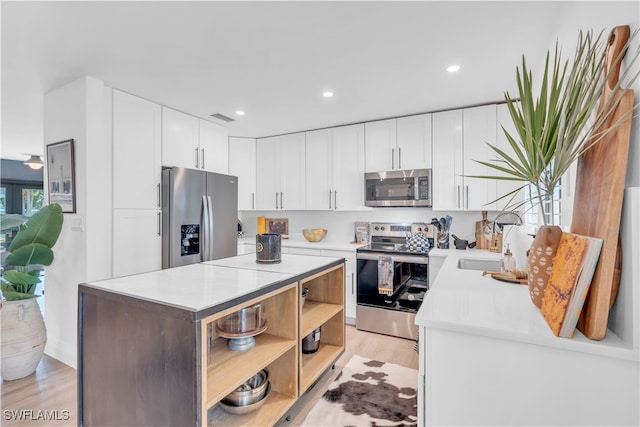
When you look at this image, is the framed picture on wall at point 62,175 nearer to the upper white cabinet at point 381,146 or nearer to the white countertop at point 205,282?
the white countertop at point 205,282

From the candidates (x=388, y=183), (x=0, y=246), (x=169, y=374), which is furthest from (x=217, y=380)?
(x=0, y=246)

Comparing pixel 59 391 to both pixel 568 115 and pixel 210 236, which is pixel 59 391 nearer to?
pixel 210 236

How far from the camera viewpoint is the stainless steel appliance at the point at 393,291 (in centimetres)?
308

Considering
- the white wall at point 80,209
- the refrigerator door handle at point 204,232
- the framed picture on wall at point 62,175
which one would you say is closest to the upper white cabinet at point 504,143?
the refrigerator door handle at point 204,232

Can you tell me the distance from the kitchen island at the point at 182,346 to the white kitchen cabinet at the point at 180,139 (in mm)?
1791

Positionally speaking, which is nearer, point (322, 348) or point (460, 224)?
point (322, 348)

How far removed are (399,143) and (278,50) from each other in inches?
73.1

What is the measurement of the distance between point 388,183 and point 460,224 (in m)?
0.95

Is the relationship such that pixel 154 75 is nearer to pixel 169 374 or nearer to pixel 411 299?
pixel 169 374

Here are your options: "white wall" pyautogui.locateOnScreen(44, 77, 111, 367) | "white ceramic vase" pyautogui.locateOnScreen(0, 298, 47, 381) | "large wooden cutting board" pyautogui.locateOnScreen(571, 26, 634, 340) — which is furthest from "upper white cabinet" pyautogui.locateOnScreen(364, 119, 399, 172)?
"white ceramic vase" pyautogui.locateOnScreen(0, 298, 47, 381)

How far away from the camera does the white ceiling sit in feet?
5.54

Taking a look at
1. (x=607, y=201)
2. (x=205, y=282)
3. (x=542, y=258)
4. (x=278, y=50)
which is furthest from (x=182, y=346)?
(x=278, y=50)

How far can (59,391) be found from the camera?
7.24 feet

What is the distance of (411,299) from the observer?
3113 millimetres
